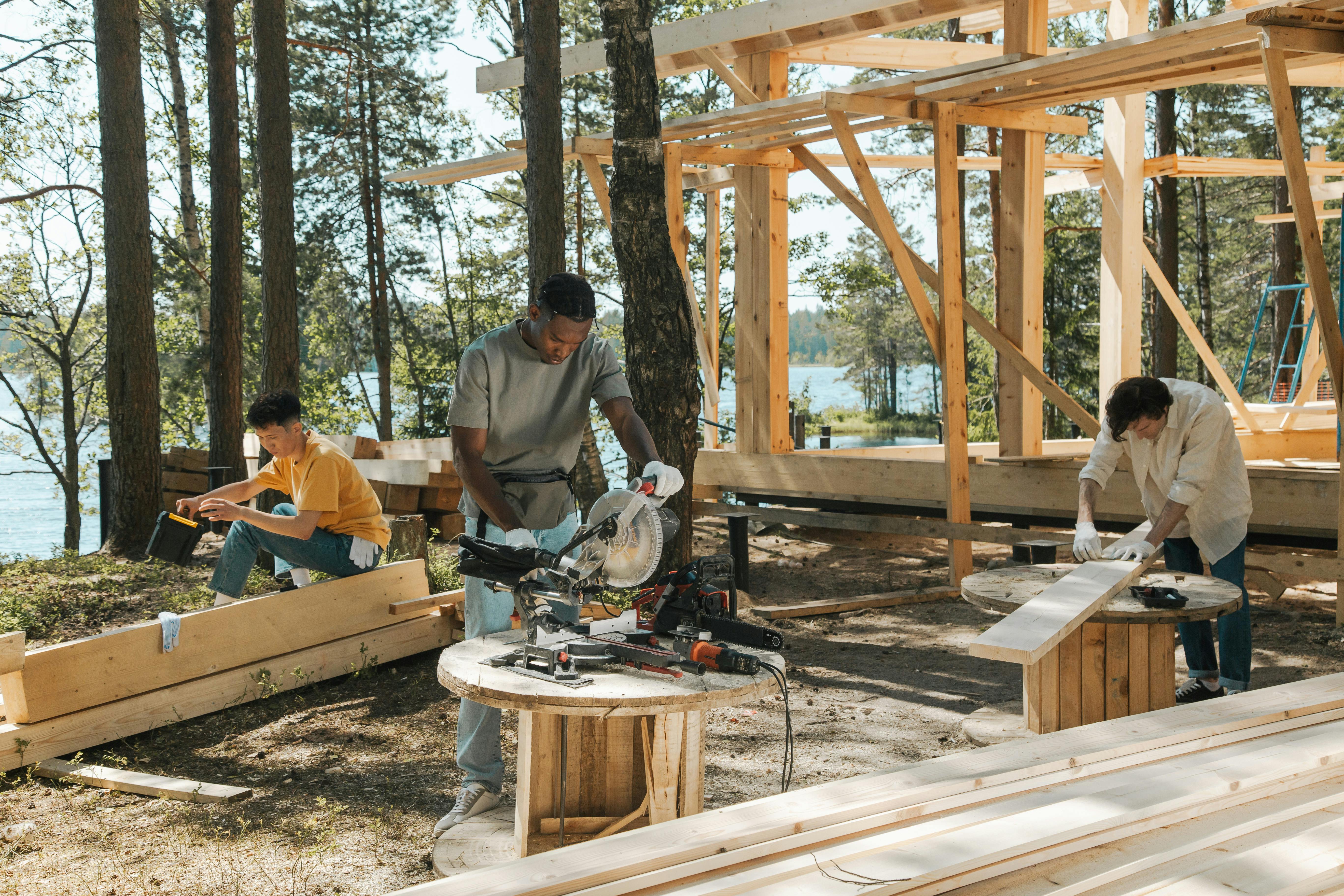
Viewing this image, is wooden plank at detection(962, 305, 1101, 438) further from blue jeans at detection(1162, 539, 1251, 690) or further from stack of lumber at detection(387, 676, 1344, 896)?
stack of lumber at detection(387, 676, 1344, 896)

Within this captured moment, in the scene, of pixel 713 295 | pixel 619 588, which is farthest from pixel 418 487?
pixel 619 588

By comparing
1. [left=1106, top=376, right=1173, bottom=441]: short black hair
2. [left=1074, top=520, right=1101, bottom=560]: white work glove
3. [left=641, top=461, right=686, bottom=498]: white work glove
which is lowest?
Answer: [left=1074, top=520, right=1101, bottom=560]: white work glove

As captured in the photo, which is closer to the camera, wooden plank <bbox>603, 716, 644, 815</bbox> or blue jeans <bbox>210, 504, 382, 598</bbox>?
wooden plank <bbox>603, 716, 644, 815</bbox>

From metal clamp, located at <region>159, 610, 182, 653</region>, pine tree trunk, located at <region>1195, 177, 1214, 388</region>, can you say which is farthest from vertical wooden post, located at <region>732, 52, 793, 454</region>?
pine tree trunk, located at <region>1195, 177, 1214, 388</region>

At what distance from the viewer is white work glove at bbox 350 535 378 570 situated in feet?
18.5

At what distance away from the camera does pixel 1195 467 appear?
4402 mm

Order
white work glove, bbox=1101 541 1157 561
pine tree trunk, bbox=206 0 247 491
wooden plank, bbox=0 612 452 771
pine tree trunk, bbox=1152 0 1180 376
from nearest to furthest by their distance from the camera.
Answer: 1. white work glove, bbox=1101 541 1157 561
2. wooden plank, bbox=0 612 452 771
3. pine tree trunk, bbox=206 0 247 491
4. pine tree trunk, bbox=1152 0 1180 376

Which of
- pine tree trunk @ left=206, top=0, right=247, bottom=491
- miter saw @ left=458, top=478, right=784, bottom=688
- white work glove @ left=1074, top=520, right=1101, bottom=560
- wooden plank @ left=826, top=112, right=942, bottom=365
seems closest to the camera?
miter saw @ left=458, top=478, right=784, bottom=688

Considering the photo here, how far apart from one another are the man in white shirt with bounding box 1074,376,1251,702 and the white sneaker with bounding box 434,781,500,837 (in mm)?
2673

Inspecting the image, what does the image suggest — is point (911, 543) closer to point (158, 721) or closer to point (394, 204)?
point (158, 721)

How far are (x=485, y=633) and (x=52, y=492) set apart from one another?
38754 millimetres

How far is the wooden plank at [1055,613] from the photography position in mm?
3254

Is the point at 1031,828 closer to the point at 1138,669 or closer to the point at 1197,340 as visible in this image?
the point at 1138,669

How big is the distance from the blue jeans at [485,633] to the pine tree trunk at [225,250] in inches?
259
